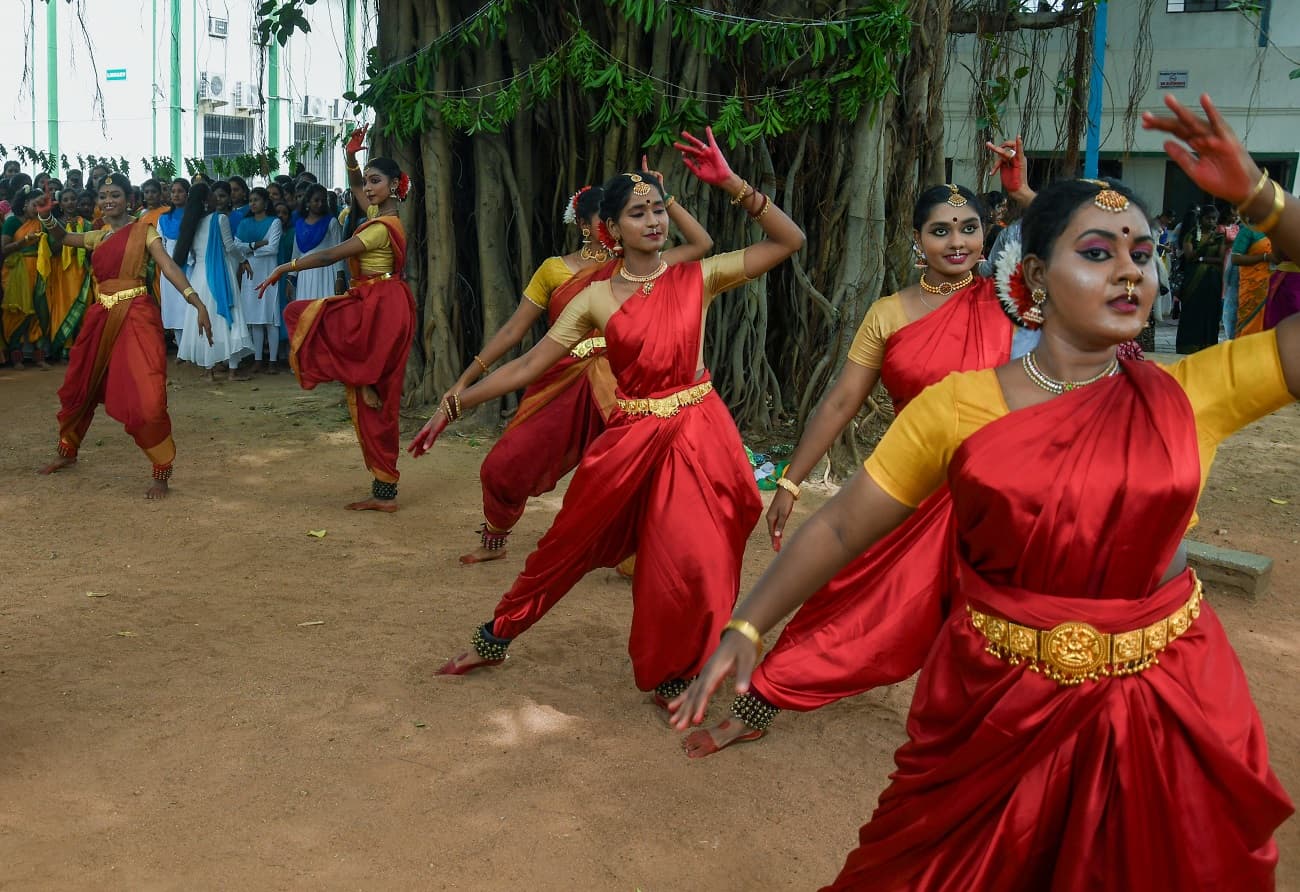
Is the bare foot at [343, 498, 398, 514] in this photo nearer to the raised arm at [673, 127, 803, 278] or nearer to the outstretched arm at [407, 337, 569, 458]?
the outstretched arm at [407, 337, 569, 458]

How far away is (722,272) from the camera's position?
14.1ft

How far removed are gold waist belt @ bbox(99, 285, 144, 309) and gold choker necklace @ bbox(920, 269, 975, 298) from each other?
503 centimetres

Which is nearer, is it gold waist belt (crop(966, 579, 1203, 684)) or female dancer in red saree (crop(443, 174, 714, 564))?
gold waist belt (crop(966, 579, 1203, 684))

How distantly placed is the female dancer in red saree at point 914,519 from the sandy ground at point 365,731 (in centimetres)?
36

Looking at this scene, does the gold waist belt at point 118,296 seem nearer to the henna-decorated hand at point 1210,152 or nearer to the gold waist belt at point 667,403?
the gold waist belt at point 667,403

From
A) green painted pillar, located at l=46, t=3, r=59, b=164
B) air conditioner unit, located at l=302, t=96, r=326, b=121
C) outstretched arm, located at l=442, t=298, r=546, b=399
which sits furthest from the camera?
air conditioner unit, located at l=302, t=96, r=326, b=121

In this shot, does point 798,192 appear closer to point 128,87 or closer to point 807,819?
point 807,819

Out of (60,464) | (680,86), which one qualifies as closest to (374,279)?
(680,86)

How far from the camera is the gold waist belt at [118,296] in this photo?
734 cm

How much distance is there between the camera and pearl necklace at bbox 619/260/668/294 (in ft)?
14.1

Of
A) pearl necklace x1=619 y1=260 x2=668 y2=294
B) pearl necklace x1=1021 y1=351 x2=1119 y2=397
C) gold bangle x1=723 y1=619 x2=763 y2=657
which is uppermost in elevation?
pearl necklace x1=619 y1=260 x2=668 y2=294

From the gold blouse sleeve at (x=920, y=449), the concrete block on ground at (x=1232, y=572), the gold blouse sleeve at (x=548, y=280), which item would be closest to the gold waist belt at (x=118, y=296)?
the gold blouse sleeve at (x=548, y=280)

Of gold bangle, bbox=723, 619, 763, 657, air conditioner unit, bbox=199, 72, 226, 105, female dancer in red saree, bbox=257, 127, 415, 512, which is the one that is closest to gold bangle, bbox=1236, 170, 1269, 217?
gold bangle, bbox=723, 619, 763, 657

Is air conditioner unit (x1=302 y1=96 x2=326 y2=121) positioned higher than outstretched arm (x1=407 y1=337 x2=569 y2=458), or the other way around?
air conditioner unit (x1=302 y1=96 x2=326 y2=121)
